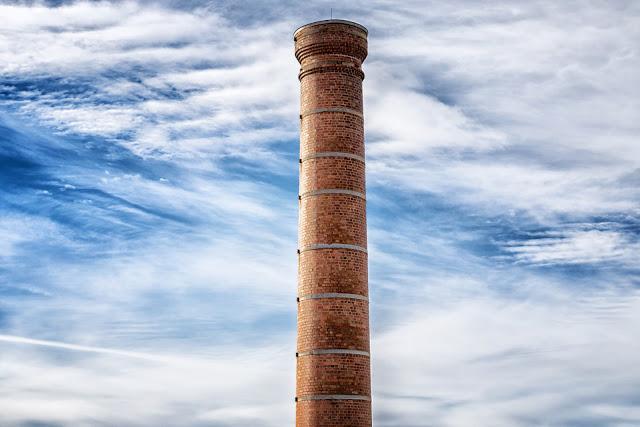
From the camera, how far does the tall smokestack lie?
70.9 ft

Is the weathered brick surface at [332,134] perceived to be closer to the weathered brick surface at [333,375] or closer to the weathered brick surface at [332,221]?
the weathered brick surface at [332,221]

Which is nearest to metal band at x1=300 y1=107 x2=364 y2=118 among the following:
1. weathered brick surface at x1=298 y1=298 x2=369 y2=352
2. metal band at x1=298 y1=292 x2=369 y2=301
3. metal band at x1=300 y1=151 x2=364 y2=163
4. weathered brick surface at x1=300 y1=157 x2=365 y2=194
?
metal band at x1=300 y1=151 x2=364 y2=163

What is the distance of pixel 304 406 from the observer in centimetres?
2173

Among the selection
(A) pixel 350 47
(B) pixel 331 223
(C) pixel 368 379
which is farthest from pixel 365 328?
(A) pixel 350 47

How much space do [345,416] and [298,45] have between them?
1061cm

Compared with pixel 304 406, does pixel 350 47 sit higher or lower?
higher

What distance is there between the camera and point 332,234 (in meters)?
22.4

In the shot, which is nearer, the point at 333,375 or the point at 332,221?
the point at 333,375

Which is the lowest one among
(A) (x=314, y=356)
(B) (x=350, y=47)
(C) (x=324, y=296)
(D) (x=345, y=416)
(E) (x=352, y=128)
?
(D) (x=345, y=416)

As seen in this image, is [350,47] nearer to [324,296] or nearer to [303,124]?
[303,124]

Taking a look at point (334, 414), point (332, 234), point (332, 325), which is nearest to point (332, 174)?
point (332, 234)

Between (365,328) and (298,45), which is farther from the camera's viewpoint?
(298,45)

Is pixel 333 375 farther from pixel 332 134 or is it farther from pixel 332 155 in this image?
pixel 332 134

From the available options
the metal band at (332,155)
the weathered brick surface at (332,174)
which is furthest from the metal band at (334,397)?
the metal band at (332,155)
